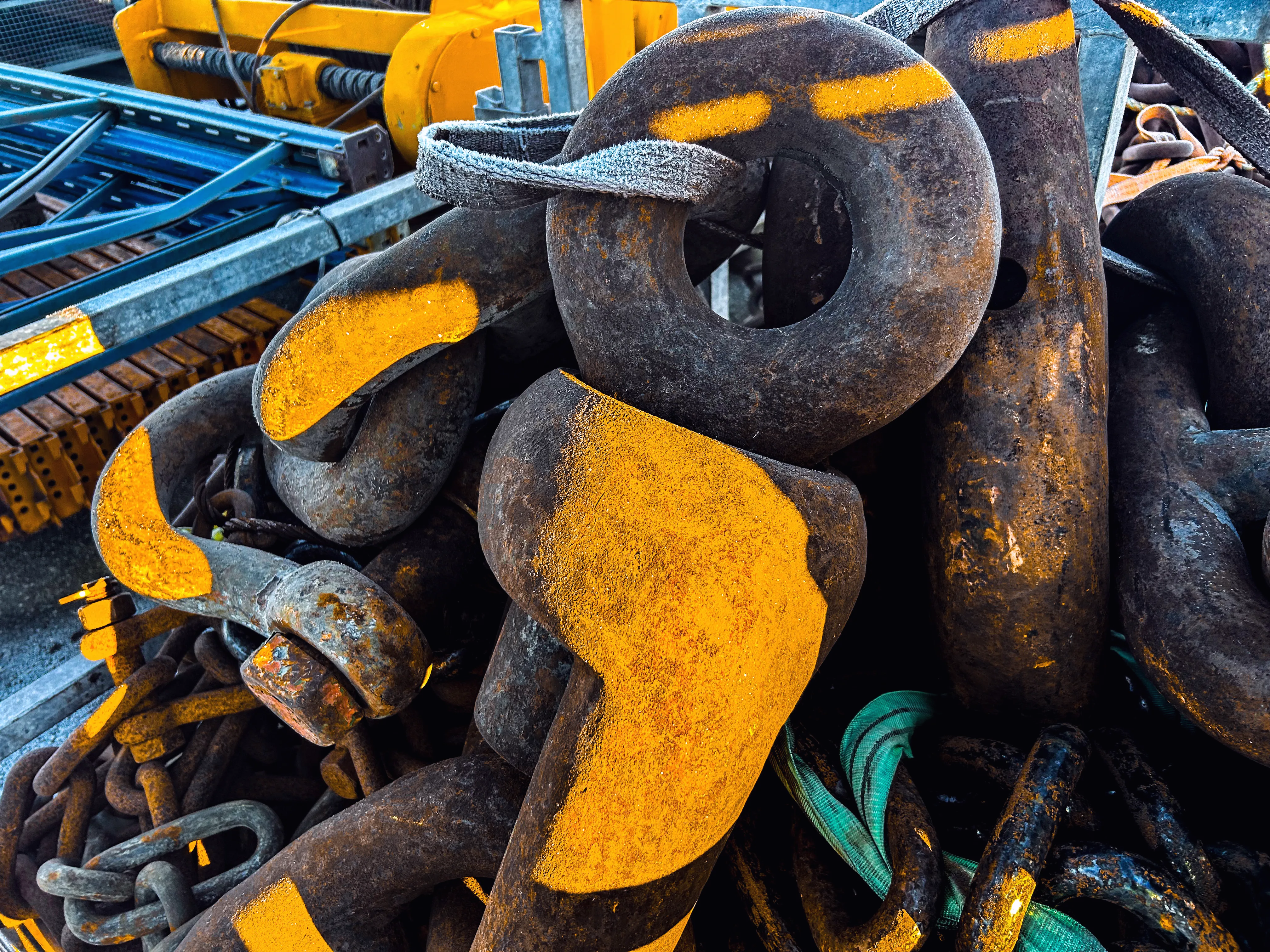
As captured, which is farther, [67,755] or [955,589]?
[67,755]

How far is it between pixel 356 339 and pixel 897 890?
2.83 feet

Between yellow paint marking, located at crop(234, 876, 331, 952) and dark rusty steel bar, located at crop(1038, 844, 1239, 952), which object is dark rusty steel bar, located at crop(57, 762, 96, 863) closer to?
yellow paint marking, located at crop(234, 876, 331, 952)

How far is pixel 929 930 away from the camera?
2.62 feet

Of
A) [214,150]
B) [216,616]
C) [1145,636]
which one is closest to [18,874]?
[216,616]

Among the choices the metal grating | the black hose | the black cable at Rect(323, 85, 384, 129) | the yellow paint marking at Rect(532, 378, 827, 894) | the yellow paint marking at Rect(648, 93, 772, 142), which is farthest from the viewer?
the metal grating

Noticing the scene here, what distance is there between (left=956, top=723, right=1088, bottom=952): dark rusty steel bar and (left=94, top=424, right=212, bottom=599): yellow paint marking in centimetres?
99

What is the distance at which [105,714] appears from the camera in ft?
4.16

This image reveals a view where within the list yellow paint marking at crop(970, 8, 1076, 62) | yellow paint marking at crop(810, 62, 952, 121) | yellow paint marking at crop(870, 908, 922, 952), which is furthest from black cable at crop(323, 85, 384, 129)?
yellow paint marking at crop(870, 908, 922, 952)

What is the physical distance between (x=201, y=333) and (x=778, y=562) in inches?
97.2

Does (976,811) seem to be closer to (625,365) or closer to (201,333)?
(625,365)

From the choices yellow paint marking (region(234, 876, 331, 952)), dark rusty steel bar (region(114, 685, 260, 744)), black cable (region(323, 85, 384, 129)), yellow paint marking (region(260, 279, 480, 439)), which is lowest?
dark rusty steel bar (region(114, 685, 260, 744))

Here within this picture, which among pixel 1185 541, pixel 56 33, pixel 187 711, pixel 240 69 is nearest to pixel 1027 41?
pixel 1185 541

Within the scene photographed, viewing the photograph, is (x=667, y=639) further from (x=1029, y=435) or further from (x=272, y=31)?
(x=272, y=31)

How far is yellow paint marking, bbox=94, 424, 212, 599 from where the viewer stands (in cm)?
112
